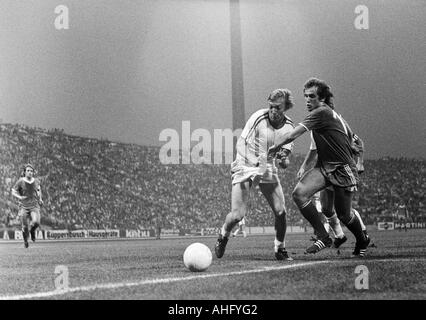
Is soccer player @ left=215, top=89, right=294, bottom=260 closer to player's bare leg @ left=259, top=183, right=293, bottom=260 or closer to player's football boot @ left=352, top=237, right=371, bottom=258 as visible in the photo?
player's bare leg @ left=259, top=183, right=293, bottom=260

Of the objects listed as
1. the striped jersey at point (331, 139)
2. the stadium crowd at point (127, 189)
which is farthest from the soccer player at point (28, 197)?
the striped jersey at point (331, 139)

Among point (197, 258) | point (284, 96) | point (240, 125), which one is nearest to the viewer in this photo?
point (197, 258)

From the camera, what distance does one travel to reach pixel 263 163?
6062 millimetres

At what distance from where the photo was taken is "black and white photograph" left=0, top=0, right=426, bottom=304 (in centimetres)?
467

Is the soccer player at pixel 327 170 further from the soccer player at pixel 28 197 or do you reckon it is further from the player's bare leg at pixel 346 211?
the soccer player at pixel 28 197

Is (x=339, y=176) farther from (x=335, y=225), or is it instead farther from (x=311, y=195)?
(x=335, y=225)

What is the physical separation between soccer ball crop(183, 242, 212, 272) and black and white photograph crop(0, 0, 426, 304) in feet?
0.06

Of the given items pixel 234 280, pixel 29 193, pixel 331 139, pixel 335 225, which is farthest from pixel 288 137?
pixel 29 193

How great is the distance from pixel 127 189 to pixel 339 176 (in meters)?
12.7

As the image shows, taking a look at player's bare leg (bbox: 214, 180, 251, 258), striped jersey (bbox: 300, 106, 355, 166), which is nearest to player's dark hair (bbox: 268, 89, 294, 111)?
striped jersey (bbox: 300, 106, 355, 166)
